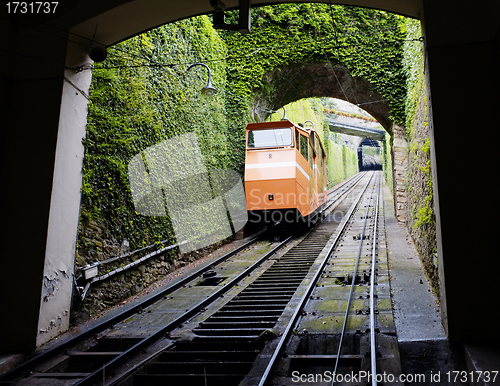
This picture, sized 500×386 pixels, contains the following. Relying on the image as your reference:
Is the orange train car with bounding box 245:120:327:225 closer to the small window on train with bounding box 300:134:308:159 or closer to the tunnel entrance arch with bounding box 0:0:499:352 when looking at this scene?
the small window on train with bounding box 300:134:308:159

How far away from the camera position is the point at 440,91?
4.18m

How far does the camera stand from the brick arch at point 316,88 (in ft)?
42.8

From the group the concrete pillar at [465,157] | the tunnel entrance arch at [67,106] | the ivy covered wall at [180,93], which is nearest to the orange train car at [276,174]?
the ivy covered wall at [180,93]

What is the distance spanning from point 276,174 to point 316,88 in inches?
232

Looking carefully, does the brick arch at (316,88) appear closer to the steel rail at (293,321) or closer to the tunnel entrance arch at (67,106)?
the steel rail at (293,321)

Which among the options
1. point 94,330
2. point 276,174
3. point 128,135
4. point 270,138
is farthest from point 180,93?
point 94,330

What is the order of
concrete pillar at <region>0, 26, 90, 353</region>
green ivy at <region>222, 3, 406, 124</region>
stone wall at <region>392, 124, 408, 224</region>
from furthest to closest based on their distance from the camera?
stone wall at <region>392, 124, 408, 224</region>
green ivy at <region>222, 3, 406, 124</region>
concrete pillar at <region>0, 26, 90, 353</region>

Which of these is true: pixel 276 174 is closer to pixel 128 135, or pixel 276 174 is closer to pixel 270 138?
pixel 270 138

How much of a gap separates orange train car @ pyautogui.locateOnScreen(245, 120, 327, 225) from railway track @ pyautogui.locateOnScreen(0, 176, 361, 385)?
3.35 metres

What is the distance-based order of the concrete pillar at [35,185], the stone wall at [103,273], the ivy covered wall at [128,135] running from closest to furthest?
1. the concrete pillar at [35,185]
2. the stone wall at [103,273]
3. the ivy covered wall at [128,135]

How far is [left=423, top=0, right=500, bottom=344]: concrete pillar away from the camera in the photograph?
12.8ft

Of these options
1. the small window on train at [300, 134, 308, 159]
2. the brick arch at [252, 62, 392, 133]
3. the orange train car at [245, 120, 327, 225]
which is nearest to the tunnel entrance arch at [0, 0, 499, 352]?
the orange train car at [245, 120, 327, 225]

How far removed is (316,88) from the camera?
1477cm

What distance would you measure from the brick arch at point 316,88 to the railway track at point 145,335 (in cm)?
830
